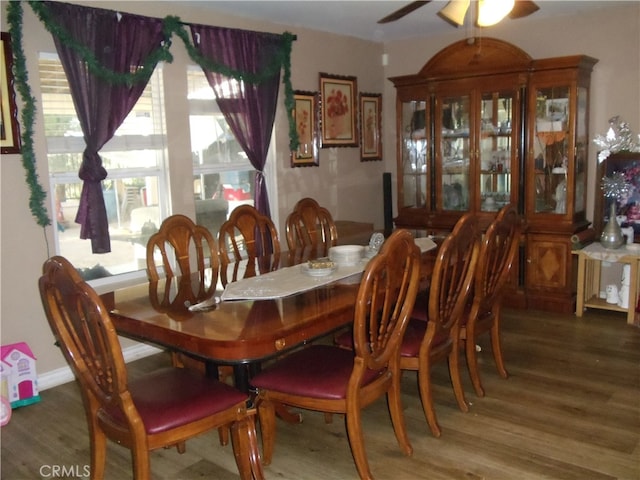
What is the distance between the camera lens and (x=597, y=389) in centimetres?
314

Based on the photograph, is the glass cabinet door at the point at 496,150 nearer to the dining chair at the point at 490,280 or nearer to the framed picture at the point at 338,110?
the framed picture at the point at 338,110

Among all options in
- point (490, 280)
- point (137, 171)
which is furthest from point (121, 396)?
point (137, 171)

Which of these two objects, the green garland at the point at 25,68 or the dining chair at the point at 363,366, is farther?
the green garland at the point at 25,68

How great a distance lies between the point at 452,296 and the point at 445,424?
619mm

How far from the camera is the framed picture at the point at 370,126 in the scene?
5.59 m

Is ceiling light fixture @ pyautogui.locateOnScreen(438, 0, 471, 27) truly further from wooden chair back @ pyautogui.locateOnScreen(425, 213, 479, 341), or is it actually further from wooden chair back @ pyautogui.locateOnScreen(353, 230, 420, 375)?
wooden chair back @ pyautogui.locateOnScreen(353, 230, 420, 375)

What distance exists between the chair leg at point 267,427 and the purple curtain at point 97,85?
5.45 feet

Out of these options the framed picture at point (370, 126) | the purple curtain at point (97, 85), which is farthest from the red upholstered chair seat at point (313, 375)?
the framed picture at point (370, 126)

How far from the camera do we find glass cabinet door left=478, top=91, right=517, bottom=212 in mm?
4684

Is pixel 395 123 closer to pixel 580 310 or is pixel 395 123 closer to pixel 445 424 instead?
pixel 580 310

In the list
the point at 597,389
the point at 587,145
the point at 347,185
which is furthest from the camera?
the point at 347,185

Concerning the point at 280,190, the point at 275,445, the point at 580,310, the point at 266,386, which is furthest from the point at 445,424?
the point at 280,190

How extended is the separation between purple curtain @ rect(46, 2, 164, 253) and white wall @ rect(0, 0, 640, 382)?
0.12 m

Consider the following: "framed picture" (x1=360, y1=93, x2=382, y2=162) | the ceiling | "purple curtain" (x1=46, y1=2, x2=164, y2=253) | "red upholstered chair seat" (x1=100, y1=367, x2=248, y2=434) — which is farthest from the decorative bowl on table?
"framed picture" (x1=360, y1=93, x2=382, y2=162)
